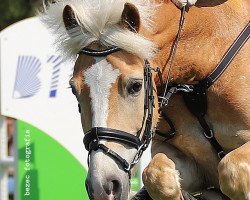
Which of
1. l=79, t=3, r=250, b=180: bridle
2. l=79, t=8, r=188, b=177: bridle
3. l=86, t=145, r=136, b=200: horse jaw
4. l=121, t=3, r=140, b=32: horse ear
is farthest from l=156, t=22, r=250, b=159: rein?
l=86, t=145, r=136, b=200: horse jaw

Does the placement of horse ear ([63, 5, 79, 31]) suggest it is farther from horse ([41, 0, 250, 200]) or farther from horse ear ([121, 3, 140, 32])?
horse ear ([121, 3, 140, 32])

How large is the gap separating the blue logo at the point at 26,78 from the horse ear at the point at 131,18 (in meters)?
2.24

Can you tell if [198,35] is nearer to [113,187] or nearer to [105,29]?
[105,29]

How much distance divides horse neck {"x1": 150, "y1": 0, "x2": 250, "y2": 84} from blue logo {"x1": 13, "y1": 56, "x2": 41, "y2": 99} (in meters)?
2.03

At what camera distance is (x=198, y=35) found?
4.79 m

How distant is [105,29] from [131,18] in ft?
0.48

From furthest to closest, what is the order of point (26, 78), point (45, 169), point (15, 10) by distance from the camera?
point (15, 10)
point (45, 169)
point (26, 78)

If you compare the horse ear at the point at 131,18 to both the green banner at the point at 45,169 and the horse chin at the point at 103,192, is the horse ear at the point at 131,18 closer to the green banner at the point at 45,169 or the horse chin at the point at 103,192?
the horse chin at the point at 103,192

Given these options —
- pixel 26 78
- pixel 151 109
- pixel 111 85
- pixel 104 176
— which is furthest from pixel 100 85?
pixel 26 78

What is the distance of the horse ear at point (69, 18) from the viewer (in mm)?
4477

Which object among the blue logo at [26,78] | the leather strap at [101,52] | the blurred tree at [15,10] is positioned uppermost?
the blurred tree at [15,10]

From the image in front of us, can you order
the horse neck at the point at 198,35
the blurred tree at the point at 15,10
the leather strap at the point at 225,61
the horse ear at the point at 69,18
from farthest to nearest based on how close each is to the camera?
1. the blurred tree at the point at 15,10
2. the leather strap at the point at 225,61
3. the horse neck at the point at 198,35
4. the horse ear at the point at 69,18

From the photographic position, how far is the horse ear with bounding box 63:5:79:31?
448 cm

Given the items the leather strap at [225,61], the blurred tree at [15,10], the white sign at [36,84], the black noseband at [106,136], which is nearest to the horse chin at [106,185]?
the black noseband at [106,136]
